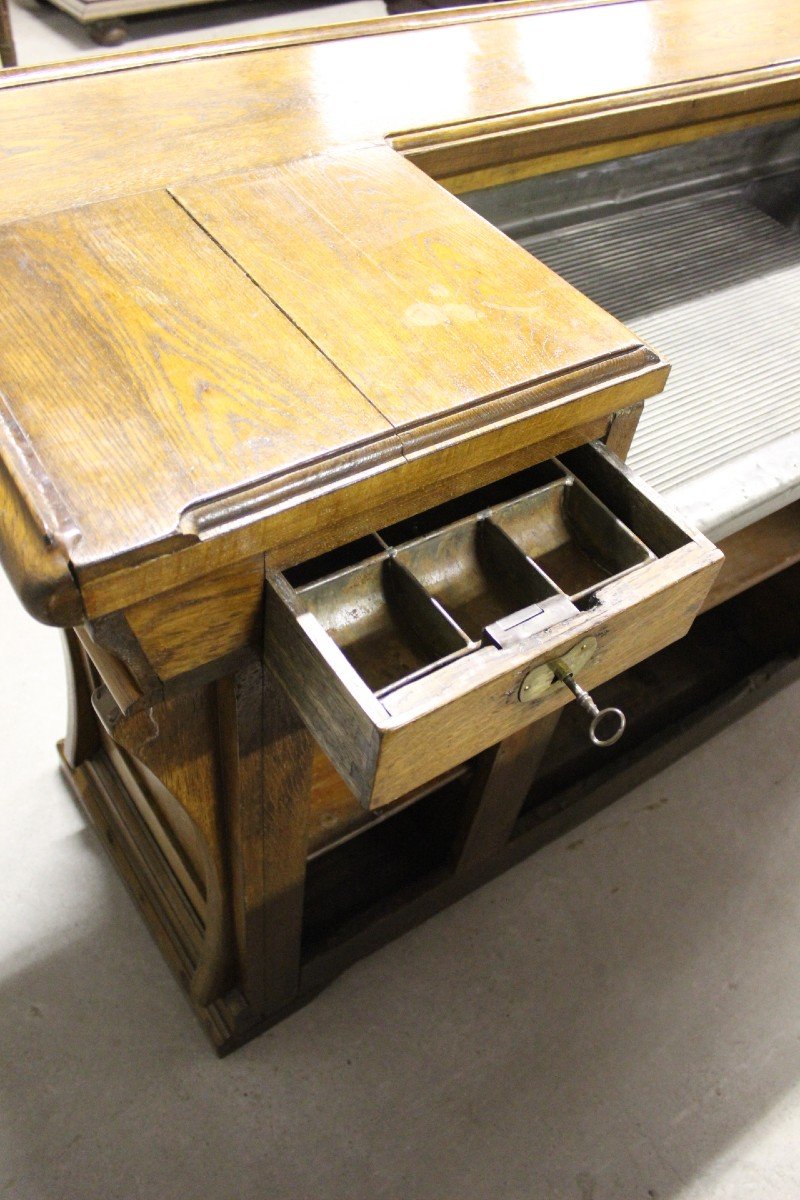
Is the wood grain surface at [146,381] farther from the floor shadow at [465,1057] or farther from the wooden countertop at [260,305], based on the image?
the floor shadow at [465,1057]

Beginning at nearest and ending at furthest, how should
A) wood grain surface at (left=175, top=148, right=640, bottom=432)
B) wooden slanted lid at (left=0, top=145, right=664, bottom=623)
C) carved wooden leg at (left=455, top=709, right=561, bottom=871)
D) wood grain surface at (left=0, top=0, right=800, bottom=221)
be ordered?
wooden slanted lid at (left=0, top=145, right=664, bottom=623), wood grain surface at (left=175, top=148, right=640, bottom=432), wood grain surface at (left=0, top=0, right=800, bottom=221), carved wooden leg at (left=455, top=709, right=561, bottom=871)

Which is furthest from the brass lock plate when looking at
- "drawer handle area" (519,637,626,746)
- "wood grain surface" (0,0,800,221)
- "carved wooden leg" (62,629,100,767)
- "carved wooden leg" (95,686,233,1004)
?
"carved wooden leg" (62,629,100,767)

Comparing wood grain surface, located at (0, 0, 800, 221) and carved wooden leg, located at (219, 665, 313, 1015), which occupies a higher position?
wood grain surface, located at (0, 0, 800, 221)

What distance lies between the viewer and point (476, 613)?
84 cm

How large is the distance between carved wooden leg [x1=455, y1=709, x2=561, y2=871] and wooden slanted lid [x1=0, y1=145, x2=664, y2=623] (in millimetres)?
556

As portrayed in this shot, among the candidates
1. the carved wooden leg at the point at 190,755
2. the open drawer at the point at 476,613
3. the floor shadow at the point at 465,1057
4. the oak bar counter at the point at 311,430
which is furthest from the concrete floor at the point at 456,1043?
the open drawer at the point at 476,613

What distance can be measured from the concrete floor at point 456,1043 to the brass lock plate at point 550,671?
2.98 feet

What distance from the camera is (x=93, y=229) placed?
2.88 feet

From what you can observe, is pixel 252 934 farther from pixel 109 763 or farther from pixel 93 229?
pixel 93 229

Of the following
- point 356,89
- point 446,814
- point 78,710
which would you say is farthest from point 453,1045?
point 356,89

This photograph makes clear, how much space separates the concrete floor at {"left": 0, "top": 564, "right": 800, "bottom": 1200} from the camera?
1.31 meters

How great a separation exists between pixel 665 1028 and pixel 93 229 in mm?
1364

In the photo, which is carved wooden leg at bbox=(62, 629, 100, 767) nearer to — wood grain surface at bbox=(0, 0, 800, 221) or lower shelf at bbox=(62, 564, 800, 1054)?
lower shelf at bbox=(62, 564, 800, 1054)

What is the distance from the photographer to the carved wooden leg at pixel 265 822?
2.90 feet
